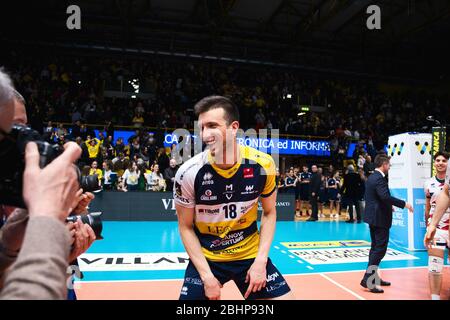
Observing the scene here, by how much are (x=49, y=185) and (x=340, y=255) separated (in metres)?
7.13

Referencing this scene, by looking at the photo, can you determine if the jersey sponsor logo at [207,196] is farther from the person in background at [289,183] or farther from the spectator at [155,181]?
the person in background at [289,183]

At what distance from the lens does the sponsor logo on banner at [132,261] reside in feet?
18.9

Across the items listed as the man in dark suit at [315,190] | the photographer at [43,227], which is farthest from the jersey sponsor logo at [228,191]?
the man in dark suit at [315,190]

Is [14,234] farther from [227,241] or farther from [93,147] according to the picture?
[93,147]

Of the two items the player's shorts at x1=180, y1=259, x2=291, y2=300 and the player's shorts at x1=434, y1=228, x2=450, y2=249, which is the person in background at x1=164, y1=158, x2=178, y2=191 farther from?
the player's shorts at x1=180, y1=259, x2=291, y2=300

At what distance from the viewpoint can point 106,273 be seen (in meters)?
5.42

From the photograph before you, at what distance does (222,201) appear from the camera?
2.52m

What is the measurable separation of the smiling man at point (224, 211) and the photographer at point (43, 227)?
57.6 inches

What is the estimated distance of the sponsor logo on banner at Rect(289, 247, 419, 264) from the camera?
21.9 feet

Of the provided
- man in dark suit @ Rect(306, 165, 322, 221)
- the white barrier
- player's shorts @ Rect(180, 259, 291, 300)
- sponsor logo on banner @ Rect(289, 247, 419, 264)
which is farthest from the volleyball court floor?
man in dark suit @ Rect(306, 165, 322, 221)

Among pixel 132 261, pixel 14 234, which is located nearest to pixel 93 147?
pixel 132 261

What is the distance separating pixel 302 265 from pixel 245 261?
4.18 metres
